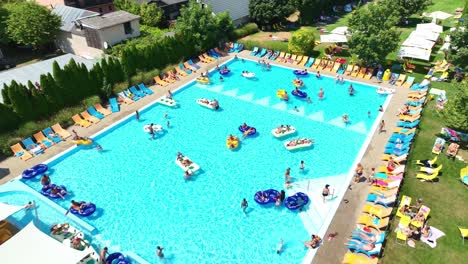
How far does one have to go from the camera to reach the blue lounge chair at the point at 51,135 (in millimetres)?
25094

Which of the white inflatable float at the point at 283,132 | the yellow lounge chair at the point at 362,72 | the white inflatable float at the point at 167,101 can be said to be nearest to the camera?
the white inflatable float at the point at 283,132

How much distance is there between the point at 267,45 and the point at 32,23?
24.9 meters

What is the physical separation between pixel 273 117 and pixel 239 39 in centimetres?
1875

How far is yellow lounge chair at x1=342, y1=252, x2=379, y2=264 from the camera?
1534 cm

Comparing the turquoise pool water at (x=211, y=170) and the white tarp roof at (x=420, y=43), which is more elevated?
the white tarp roof at (x=420, y=43)

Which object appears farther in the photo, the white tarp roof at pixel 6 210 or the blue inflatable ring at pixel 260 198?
the blue inflatable ring at pixel 260 198

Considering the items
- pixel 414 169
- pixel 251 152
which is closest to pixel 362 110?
pixel 414 169

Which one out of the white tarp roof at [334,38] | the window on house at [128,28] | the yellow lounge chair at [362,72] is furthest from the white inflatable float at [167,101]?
the white tarp roof at [334,38]

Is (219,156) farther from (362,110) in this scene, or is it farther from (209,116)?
(362,110)

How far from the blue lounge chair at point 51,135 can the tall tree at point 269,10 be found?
3013cm

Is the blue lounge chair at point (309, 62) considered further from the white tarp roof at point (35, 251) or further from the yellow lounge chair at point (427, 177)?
the white tarp roof at point (35, 251)

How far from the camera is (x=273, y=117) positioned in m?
28.1

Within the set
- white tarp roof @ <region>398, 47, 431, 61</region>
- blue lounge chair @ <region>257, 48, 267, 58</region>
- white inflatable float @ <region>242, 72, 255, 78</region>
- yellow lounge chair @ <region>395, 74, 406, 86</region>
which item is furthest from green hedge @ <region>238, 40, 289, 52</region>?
yellow lounge chair @ <region>395, 74, 406, 86</region>

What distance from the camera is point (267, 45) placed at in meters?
39.8
